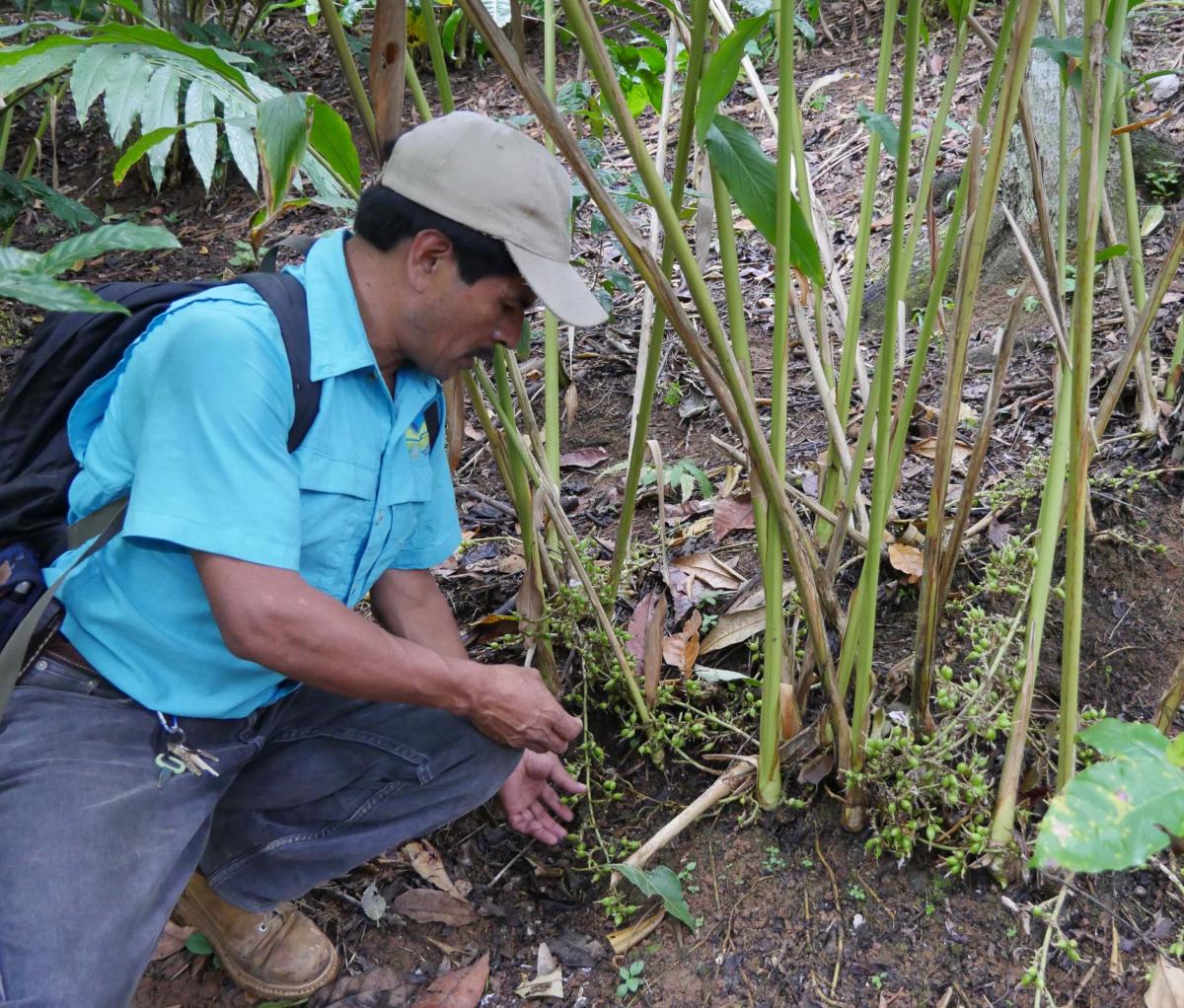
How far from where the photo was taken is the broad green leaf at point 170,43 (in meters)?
1.28

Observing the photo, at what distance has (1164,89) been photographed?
3.28m

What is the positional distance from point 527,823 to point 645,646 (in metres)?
Answer: 0.36

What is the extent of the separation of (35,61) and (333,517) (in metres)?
0.68

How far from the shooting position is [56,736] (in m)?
1.38

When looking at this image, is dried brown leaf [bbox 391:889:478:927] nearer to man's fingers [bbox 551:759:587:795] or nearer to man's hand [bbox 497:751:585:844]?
man's hand [bbox 497:751:585:844]

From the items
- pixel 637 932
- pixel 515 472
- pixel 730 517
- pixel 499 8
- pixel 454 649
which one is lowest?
pixel 637 932

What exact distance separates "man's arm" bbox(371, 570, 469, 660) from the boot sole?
54 cm

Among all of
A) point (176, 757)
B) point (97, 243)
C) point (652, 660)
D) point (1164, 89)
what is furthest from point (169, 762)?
point (1164, 89)

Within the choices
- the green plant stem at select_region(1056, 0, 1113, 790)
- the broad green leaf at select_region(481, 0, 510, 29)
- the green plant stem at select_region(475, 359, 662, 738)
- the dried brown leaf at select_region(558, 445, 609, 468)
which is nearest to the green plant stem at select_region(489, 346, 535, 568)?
the green plant stem at select_region(475, 359, 662, 738)

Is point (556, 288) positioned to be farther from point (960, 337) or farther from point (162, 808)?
point (162, 808)

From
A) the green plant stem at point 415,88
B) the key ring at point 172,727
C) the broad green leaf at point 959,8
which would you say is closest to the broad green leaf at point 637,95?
the green plant stem at point 415,88

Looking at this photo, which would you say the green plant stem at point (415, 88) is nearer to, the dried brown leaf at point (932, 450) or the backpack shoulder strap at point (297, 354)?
the backpack shoulder strap at point (297, 354)

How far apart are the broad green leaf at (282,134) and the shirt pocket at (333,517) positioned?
0.36 meters

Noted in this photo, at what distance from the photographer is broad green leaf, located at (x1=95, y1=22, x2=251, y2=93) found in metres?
1.28
